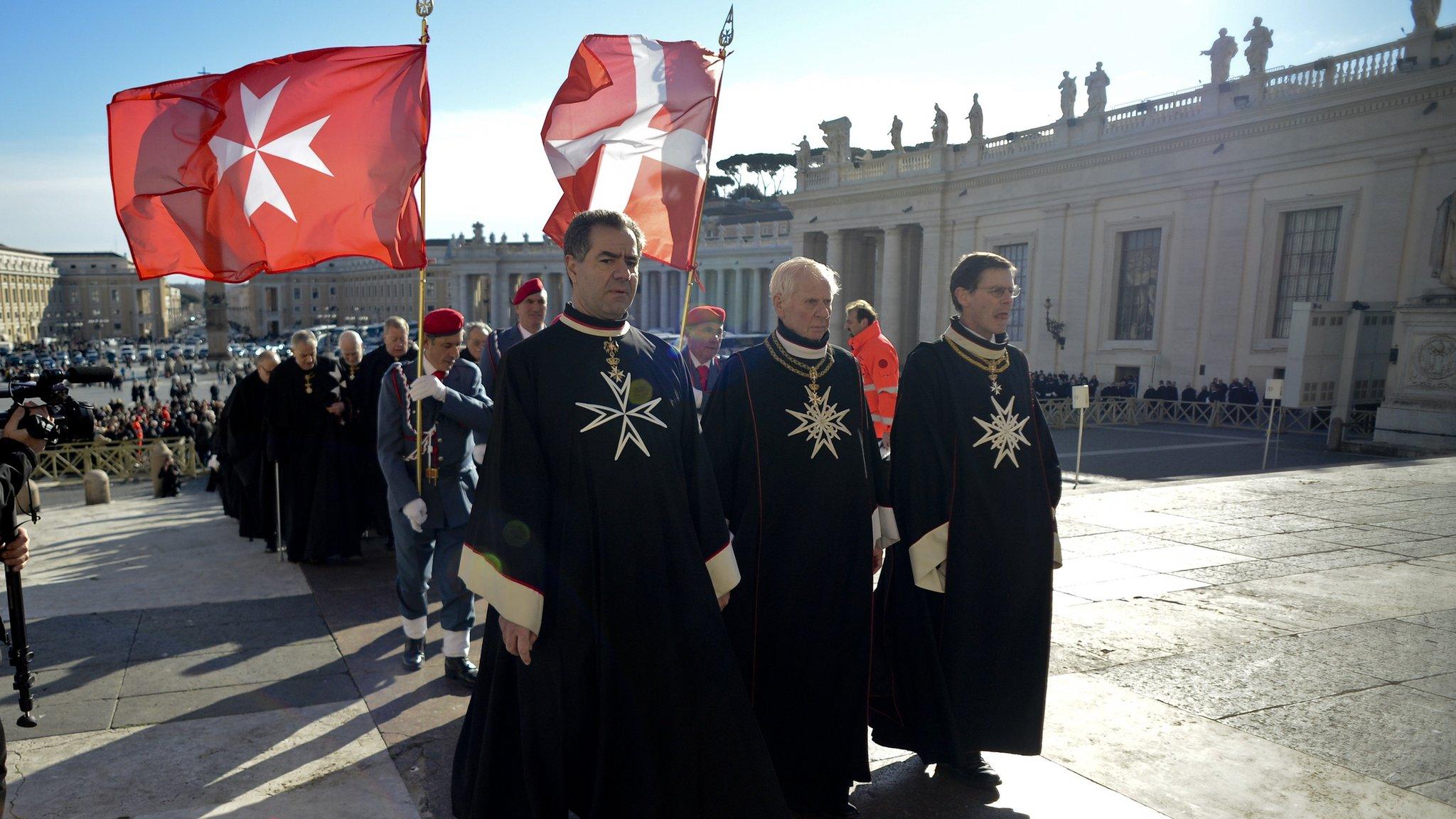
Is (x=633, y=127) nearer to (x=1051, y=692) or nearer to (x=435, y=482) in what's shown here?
(x=435, y=482)

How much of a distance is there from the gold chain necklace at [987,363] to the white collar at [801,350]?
584 millimetres

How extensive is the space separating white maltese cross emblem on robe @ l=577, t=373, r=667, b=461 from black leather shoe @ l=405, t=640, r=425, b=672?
2456 mm

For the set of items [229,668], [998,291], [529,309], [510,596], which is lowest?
[229,668]

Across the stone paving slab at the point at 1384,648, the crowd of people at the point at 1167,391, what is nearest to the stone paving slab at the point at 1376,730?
the stone paving slab at the point at 1384,648

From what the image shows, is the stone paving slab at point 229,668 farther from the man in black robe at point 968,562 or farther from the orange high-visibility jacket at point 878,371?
the orange high-visibility jacket at point 878,371

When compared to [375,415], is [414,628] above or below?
below

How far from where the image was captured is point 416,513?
473 cm

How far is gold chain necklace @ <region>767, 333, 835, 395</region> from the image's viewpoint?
12.0ft

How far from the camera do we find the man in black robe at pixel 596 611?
2.85 meters

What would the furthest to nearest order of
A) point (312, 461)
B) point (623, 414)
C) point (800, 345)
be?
1. point (312, 461)
2. point (800, 345)
3. point (623, 414)

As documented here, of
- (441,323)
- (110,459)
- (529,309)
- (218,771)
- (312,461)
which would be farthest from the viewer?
(110,459)

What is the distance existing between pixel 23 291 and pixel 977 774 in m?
163

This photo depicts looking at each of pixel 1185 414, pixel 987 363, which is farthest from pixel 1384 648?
pixel 1185 414

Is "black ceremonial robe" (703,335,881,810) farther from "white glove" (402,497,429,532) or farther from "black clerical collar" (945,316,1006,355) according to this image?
"white glove" (402,497,429,532)
